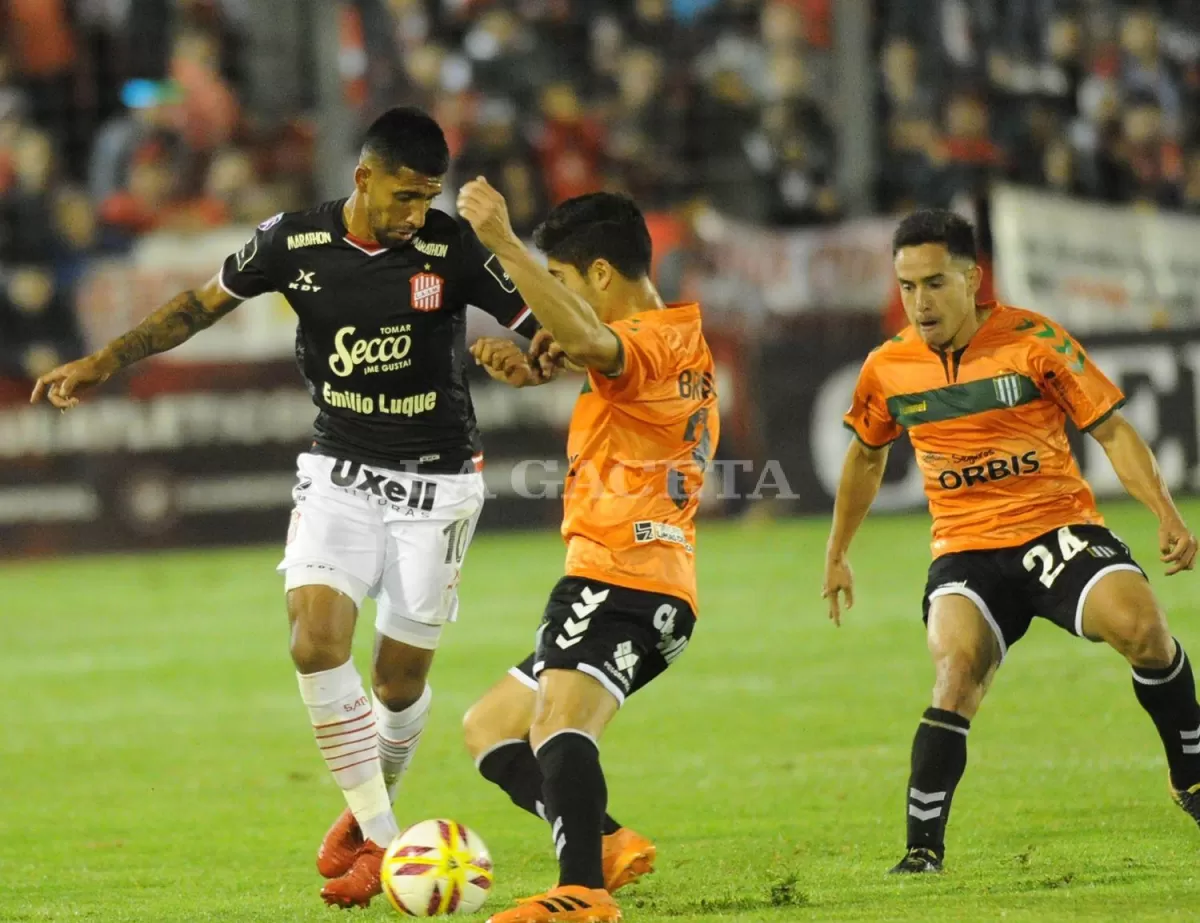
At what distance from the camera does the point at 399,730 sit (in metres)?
6.65

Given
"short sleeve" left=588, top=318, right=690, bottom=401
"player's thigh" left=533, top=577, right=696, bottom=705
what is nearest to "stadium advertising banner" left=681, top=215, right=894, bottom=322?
"short sleeve" left=588, top=318, right=690, bottom=401

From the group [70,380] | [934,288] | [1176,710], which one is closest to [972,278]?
[934,288]

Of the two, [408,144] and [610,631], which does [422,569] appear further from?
[408,144]

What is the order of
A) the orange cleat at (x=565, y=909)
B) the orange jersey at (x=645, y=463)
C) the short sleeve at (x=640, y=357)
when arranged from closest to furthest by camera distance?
the orange cleat at (x=565, y=909) < the short sleeve at (x=640, y=357) < the orange jersey at (x=645, y=463)

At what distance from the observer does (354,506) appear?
6465mm

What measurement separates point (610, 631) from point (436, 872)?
862 mm

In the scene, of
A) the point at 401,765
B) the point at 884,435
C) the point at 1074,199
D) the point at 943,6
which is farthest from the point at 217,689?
the point at 943,6

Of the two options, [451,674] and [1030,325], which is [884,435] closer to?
[1030,325]

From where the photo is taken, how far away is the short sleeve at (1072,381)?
6.13 metres

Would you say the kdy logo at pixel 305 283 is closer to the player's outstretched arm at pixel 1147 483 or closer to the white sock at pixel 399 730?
the white sock at pixel 399 730

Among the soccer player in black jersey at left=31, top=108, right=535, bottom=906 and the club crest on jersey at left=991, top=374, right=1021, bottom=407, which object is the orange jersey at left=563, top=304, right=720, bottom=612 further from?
the club crest on jersey at left=991, top=374, right=1021, bottom=407

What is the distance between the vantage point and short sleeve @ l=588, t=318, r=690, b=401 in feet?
18.0

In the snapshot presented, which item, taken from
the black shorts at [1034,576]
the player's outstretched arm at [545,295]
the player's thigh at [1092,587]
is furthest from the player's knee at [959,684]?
the player's outstretched arm at [545,295]

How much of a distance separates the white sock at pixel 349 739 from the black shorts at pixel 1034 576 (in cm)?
190
